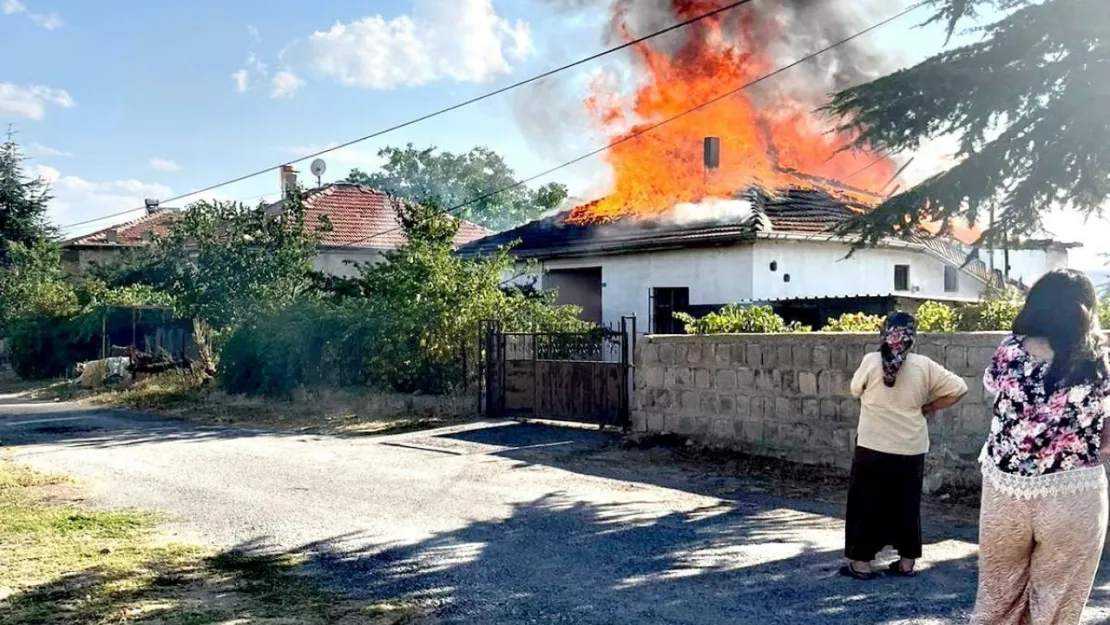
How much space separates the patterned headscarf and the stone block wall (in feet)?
9.59

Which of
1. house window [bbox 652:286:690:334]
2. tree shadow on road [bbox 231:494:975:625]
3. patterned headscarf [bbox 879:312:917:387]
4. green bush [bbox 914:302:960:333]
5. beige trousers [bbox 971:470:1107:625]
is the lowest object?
tree shadow on road [bbox 231:494:975:625]

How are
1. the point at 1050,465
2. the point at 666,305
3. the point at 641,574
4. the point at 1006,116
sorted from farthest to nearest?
the point at 666,305 < the point at 1006,116 < the point at 641,574 < the point at 1050,465

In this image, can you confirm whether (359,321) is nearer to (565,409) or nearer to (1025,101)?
(565,409)

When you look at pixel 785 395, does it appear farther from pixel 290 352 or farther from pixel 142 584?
pixel 290 352

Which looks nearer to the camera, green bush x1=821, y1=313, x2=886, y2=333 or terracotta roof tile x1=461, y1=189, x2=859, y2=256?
green bush x1=821, y1=313, x2=886, y2=333

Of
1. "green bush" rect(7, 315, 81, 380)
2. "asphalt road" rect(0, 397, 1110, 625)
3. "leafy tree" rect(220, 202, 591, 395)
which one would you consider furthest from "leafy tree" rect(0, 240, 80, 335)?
"asphalt road" rect(0, 397, 1110, 625)

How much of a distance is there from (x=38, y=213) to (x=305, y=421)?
95.2 feet

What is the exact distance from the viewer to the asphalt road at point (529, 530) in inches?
221

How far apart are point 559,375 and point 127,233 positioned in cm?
3747

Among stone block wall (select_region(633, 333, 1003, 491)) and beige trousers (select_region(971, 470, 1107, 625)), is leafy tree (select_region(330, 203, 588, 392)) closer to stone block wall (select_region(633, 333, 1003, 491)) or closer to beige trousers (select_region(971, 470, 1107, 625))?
stone block wall (select_region(633, 333, 1003, 491))

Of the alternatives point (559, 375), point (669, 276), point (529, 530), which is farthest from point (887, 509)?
point (669, 276)

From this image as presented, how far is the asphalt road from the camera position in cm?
562

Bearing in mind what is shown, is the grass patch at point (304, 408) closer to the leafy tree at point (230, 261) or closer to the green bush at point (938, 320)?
the leafy tree at point (230, 261)

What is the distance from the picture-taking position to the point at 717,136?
21.8 m
